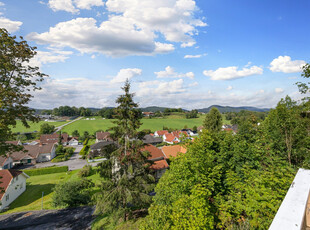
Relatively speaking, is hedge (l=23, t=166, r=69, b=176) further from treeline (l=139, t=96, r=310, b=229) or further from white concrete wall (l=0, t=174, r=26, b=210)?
treeline (l=139, t=96, r=310, b=229)

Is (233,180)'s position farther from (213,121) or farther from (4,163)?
(4,163)

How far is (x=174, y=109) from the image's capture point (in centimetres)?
16712

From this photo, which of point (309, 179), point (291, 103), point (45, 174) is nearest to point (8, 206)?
point (45, 174)

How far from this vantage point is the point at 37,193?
1035 inches

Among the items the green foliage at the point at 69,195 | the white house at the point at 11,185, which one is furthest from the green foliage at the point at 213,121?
the white house at the point at 11,185

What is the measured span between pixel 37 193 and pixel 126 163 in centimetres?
2338

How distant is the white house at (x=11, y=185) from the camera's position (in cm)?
2244

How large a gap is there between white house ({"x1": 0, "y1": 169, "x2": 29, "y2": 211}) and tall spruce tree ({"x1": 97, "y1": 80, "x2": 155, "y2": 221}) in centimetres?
1947

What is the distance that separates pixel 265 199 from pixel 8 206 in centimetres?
3223

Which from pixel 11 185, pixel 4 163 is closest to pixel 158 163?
pixel 11 185

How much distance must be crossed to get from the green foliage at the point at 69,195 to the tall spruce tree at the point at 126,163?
374 inches

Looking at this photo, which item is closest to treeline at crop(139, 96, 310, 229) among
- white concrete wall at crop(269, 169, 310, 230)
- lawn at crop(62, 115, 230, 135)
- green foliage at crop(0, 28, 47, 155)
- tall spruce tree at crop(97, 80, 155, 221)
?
tall spruce tree at crop(97, 80, 155, 221)

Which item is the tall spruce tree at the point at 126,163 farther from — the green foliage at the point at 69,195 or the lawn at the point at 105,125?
the lawn at the point at 105,125

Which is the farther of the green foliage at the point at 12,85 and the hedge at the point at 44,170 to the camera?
the hedge at the point at 44,170
